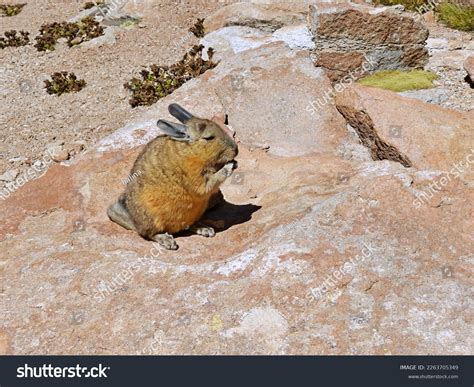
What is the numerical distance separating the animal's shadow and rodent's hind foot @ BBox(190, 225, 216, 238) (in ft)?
0.32

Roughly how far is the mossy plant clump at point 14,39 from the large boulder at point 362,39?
8.52 metres

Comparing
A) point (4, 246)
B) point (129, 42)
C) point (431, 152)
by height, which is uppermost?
point (431, 152)

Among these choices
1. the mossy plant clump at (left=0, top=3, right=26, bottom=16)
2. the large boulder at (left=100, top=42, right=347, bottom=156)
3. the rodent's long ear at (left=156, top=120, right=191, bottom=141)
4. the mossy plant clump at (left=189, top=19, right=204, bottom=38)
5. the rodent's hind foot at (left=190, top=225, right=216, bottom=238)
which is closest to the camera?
the rodent's long ear at (left=156, top=120, right=191, bottom=141)

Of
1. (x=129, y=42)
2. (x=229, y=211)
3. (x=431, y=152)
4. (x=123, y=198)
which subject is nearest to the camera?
(x=123, y=198)

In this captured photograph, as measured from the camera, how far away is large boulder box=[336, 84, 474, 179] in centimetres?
845

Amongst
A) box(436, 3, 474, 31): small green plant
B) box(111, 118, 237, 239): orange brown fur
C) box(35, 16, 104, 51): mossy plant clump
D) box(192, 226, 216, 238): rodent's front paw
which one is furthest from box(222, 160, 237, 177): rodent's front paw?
box(35, 16, 104, 51): mossy plant clump

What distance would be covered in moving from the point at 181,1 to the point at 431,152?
1060cm

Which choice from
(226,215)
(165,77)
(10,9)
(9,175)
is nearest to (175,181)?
(226,215)

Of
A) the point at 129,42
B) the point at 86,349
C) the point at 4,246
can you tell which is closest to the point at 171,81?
the point at 129,42

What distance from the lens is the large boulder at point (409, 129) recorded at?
27.7 feet

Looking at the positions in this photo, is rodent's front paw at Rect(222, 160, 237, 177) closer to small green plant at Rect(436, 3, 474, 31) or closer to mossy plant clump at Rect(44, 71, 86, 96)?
mossy plant clump at Rect(44, 71, 86, 96)

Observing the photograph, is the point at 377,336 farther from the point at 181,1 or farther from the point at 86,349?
the point at 181,1

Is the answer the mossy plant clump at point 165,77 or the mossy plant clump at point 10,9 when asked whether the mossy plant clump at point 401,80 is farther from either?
the mossy plant clump at point 10,9

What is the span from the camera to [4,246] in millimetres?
7141
